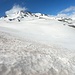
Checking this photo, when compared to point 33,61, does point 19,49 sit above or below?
above

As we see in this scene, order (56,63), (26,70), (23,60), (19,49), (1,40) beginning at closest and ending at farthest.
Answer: (26,70) < (23,60) < (56,63) < (19,49) < (1,40)

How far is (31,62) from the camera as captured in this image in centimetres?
1616

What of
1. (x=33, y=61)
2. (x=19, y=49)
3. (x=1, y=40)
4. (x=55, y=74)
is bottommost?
(x=55, y=74)

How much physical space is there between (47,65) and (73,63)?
11.5 feet

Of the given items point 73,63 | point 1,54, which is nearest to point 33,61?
point 1,54

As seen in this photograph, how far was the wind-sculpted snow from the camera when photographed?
569 inches

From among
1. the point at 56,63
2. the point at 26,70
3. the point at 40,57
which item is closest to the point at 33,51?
the point at 40,57

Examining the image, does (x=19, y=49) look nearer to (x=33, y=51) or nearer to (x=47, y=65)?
(x=33, y=51)

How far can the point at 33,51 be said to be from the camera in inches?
744

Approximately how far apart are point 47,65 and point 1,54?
4570 millimetres

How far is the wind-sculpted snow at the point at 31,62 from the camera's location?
14462 millimetres

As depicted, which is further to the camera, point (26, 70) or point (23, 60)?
point (23, 60)

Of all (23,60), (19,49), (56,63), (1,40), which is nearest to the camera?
(23,60)

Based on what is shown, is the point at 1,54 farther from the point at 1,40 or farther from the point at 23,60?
the point at 1,40
